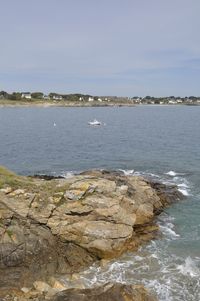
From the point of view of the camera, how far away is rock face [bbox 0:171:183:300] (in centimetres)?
1989

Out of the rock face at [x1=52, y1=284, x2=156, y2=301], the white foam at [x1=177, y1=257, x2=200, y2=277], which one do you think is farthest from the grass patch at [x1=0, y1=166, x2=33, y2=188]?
the white foam at [x1=177, y1=257, x2=200, y2=277]

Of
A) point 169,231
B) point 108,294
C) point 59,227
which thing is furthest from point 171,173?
point 108,294

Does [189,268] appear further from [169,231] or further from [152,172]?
[152,172]

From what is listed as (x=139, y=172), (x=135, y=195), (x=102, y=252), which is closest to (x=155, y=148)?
(x=139, y=172)

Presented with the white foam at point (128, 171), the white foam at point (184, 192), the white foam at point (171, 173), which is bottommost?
the white foam at point (184, 192)

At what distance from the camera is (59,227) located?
855 inches

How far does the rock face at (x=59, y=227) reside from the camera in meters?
19.9

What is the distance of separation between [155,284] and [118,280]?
1849 mm

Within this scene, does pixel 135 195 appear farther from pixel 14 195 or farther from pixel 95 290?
pixel 95 290

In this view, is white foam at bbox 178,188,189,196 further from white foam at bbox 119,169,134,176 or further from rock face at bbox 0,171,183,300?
rock face at bbox 0,171,183,300

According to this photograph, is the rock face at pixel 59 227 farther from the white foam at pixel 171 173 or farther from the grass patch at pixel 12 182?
the white foam at pixel 171 173

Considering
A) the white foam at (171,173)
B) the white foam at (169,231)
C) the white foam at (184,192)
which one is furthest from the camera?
the white foam at (171,173)

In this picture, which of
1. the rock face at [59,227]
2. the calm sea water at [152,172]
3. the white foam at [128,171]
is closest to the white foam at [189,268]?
the calm sea water at [152,172]

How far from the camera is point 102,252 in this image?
21828mm
